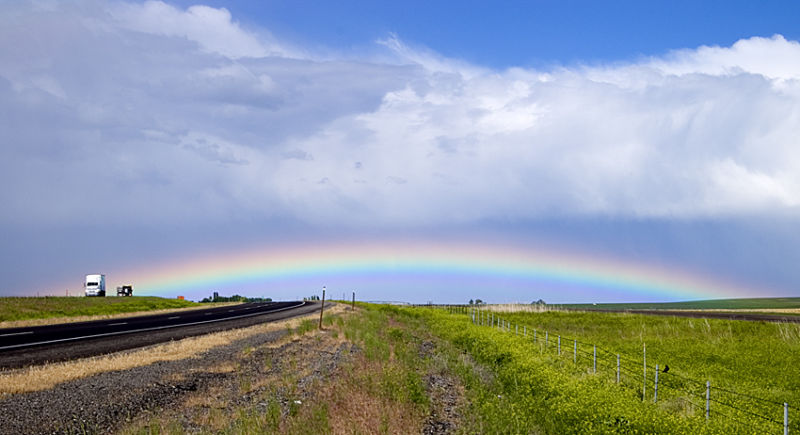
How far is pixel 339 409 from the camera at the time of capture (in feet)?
48.1

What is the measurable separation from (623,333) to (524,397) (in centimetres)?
3193

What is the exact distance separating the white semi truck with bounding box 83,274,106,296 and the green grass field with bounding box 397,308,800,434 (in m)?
63.2

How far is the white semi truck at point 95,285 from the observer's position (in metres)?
76.6

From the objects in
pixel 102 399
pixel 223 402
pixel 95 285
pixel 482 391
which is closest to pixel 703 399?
pixel 482 391

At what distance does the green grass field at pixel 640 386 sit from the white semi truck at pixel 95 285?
207 ft

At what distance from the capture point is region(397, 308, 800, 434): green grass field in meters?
13.1

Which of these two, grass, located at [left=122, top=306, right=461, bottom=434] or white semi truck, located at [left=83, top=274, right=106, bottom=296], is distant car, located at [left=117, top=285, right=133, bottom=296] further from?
grass, located at [left=122, top=306, right=461, bottom=434]

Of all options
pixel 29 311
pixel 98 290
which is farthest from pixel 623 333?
pixel 98 290

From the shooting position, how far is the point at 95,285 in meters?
77.6

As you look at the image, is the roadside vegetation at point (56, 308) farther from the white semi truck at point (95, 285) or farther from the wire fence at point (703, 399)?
the wire fence at point (703, 399)

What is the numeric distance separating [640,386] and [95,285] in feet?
265

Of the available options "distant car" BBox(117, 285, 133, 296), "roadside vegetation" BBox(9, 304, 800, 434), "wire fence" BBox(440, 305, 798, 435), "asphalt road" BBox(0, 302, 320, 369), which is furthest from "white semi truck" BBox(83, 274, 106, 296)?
"wire fence" BBox(440, 305, 798, 435)

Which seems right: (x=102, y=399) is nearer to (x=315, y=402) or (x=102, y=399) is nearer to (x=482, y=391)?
(x=315, y=402)

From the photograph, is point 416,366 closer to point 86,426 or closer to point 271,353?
point 271,353
